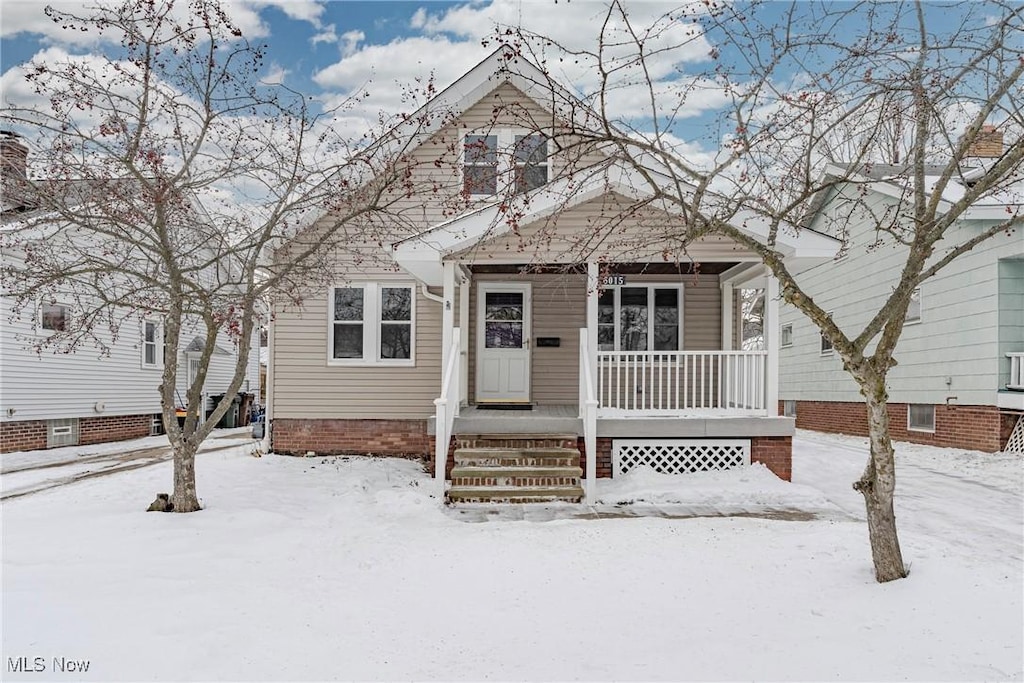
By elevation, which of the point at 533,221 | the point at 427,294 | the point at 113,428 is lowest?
the point at 113,428

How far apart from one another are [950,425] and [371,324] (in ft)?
37.3

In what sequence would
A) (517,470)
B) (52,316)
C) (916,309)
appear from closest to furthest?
1. (517,470)
2. (52,316)
3. (916,309)

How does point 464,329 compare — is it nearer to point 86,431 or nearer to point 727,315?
point 727,315

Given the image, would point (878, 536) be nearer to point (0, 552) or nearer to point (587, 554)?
point (587, 554)

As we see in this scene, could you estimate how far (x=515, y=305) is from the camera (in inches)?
448

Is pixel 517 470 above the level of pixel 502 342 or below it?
below

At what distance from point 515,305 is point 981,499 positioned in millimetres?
7137

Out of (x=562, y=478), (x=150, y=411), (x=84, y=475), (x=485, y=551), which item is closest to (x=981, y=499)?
(x=562, y=478)

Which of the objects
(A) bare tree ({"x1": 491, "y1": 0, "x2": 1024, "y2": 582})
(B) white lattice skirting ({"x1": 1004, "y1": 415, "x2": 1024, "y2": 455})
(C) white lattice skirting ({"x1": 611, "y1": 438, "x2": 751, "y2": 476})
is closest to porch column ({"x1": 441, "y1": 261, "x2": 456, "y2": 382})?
(C) white lattice skirting ({"x1": 611, "y1": 438, "x2": 751, "y2": 476})

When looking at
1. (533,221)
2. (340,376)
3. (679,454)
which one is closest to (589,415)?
(679,454)

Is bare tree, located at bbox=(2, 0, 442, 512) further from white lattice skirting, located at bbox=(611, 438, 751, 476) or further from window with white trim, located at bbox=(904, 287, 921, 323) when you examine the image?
window with white trim, located at bbox=(904, 287, 921, 323)

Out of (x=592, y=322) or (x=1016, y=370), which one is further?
(x=1016, y=370)

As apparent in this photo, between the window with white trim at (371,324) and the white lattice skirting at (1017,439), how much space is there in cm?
1077

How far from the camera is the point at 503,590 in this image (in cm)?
488
